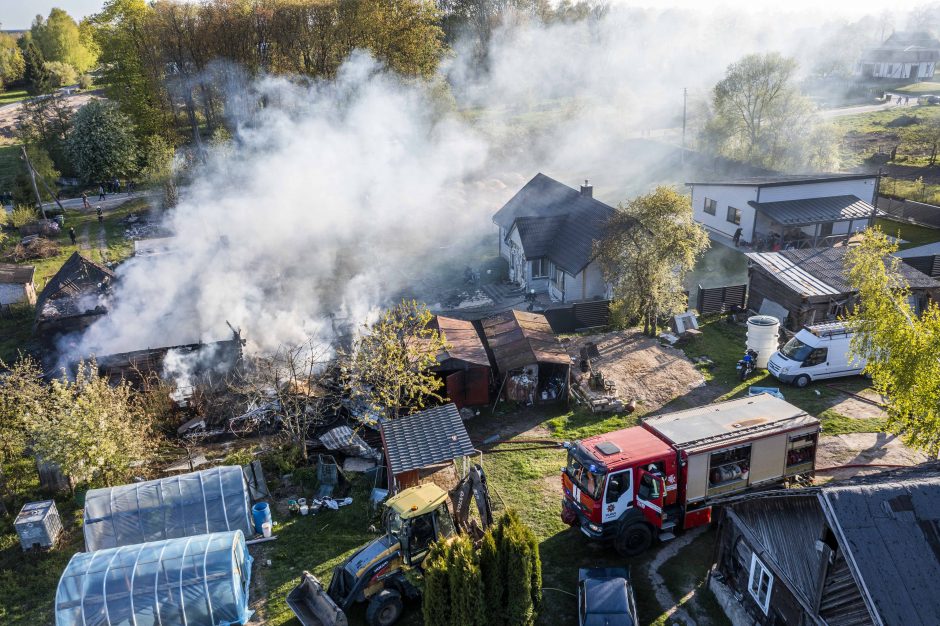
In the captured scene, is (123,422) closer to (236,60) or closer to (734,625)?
(734,625)

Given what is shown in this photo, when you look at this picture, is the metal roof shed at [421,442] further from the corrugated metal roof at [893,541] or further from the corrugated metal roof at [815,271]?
the corrugated metal roof at [815,271]

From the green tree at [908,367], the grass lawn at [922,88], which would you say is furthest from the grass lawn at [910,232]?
the grass lawn at [922,88]

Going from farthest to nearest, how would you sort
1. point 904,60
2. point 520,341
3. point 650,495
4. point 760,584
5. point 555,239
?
1. point 904,60
2. point 555,239
3. point 520,341
4. point 650,495
5. point 760,584

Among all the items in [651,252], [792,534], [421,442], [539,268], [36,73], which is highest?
[36,73]

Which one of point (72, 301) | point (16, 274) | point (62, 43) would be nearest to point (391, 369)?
point (72, 301)

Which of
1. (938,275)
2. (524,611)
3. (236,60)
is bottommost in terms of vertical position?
(938,275)

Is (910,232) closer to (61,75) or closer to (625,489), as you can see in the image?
(625,489)

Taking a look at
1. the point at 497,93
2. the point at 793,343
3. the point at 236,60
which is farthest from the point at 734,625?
the point at 497,93
